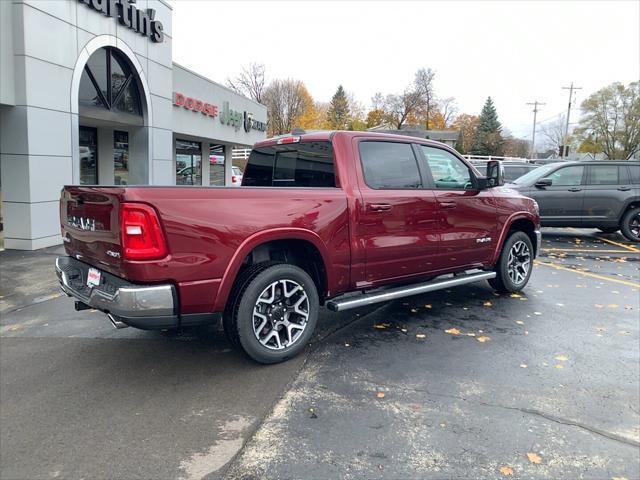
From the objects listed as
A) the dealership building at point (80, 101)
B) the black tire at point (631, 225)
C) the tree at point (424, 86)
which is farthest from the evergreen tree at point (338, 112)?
the black tire at point (631, 225)

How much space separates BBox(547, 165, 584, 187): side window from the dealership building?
10.4 meters

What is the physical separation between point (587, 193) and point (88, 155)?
12844mm

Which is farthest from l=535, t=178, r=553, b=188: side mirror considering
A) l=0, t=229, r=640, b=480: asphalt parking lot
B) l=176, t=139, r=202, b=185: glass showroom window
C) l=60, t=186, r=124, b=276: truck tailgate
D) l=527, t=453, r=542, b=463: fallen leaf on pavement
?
l=176, t=139, r=202, b=185: glass showroom window

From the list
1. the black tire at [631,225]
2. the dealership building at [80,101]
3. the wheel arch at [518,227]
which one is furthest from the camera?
the black tire at [631,225]

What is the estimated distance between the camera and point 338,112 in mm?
77250

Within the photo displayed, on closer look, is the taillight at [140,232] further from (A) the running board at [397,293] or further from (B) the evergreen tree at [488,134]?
(B) the evergreen tree at [488,134]

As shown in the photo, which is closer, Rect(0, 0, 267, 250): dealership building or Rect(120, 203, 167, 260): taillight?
Rect(120, 203, 167, 260): taillight

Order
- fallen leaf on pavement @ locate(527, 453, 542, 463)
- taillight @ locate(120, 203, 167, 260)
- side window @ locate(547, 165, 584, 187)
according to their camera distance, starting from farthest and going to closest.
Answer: side window @ locate(547, 165, 584, 187) < taillight @ locate(120, 203, 167, 260) < fallen leaf on pavement @ locate(527, 453, 542, 463)

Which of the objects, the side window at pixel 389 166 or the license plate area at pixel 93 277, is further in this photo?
the side window at pixel 389 166

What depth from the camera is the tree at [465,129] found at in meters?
69.9

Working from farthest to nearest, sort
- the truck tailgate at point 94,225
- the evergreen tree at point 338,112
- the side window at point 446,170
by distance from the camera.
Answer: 1. the evergreen tree at point 338,112
2. the side window at point 446,170
3. the truck tailgate at point 94,225

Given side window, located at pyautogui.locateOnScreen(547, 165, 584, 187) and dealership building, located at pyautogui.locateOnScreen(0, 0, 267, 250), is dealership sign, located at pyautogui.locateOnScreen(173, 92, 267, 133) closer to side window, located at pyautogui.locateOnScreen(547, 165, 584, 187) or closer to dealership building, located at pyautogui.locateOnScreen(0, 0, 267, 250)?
dealership building, located at pyautogui.locateOnScreen(0, 0, 267, 250)

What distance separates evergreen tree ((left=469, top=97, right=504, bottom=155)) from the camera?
6600 centimetres

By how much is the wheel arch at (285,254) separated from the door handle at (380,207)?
0.66 m
